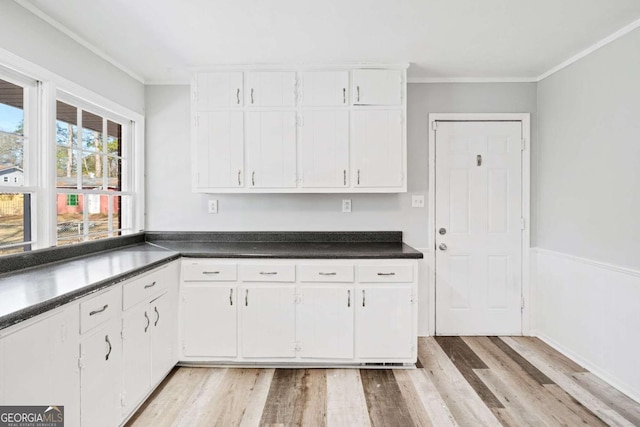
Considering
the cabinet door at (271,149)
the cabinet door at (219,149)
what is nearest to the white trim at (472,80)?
the cabinet door at (271,149)

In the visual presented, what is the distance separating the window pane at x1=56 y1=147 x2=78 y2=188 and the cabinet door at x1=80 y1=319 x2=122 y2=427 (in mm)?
1185

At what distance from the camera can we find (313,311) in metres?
2.61

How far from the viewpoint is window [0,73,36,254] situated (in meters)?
1.99

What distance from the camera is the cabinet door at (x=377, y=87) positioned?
2.89m

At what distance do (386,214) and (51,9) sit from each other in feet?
9.05

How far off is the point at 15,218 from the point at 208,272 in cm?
118

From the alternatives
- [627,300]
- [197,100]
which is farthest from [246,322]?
[627,300]

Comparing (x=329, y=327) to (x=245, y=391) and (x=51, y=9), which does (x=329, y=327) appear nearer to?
(x=245, y=391)

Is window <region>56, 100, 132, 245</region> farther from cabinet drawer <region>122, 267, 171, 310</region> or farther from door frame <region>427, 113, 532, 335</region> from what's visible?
door frame <region>427, 113, 532, 335</region>

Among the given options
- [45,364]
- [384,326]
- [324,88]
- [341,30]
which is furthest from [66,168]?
[384,326]

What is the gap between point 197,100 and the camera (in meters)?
2.95

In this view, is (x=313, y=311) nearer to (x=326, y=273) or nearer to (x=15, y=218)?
(x=326, y=273)

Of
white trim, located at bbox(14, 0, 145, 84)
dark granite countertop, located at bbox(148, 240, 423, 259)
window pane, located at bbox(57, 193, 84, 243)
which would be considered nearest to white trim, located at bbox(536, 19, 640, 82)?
dark granite countertop, located at bbox(148, 240, 423, 259)

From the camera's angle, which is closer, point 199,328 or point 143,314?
point 143,314
